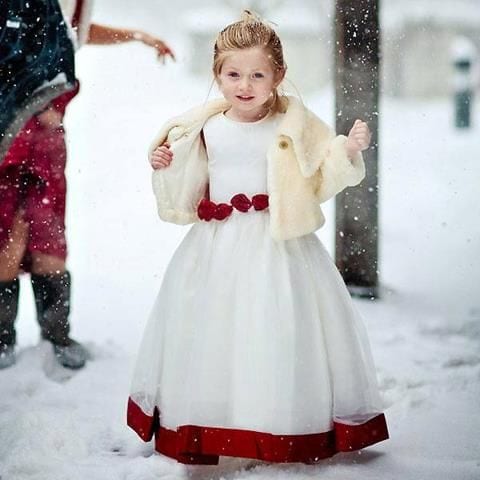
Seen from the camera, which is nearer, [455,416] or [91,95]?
[455,416]

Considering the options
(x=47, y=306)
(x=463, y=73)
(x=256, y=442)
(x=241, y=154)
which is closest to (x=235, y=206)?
(x=241, y=154)

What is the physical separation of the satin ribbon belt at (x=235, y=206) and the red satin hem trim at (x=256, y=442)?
35cm

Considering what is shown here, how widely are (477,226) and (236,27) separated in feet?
4.62

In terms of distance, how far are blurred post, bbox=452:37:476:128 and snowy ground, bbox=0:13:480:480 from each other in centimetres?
81

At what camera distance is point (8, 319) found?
1.96m

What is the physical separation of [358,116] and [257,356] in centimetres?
94

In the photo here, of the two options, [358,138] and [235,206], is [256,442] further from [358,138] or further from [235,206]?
[358,138]

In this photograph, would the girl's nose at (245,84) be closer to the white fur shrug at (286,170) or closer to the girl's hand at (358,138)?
the white fur shrug at (286,170)

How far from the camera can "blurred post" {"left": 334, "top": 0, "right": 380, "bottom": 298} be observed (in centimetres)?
214

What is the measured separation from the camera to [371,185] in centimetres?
225

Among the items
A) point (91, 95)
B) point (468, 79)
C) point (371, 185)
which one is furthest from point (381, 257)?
point (468, 79)

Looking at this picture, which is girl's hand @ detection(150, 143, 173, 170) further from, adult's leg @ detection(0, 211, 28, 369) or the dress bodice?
adult's leg @ detection(0, 211, 28, 369)

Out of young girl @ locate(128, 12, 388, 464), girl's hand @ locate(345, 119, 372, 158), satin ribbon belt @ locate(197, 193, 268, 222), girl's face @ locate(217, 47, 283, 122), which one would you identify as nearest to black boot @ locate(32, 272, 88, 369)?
young girl @ locate(128, 12, 388, 464)

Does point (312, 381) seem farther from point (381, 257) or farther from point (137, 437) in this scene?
point (381, 257)
